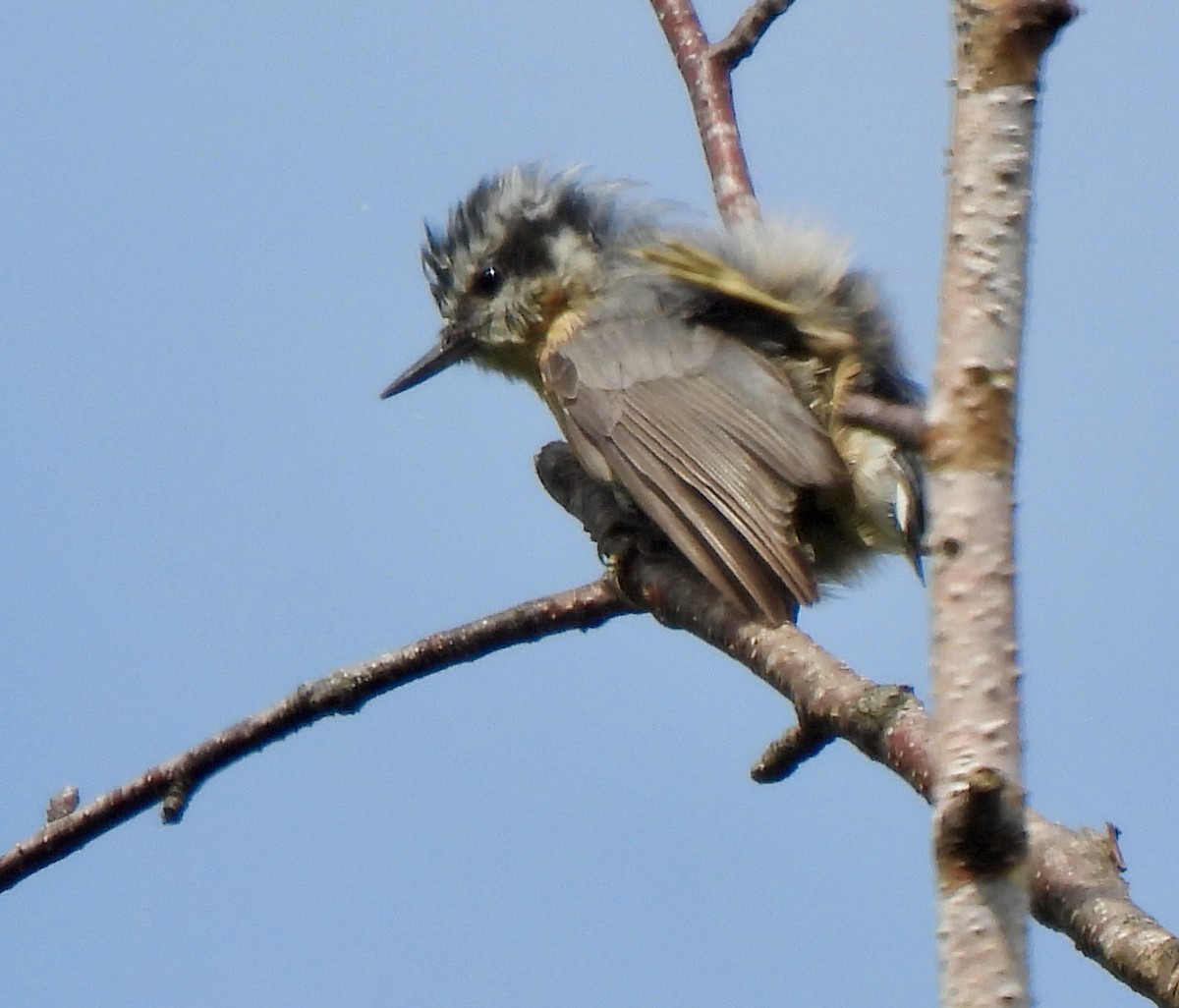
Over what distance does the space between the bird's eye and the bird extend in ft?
0.04

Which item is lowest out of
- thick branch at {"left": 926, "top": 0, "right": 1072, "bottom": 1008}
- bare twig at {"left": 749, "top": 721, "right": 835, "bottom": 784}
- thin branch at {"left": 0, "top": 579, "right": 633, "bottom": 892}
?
bare twig at {"left": 749, "top": 721, "right": 835, "bottom": 784}

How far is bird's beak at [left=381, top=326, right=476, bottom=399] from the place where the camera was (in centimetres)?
560

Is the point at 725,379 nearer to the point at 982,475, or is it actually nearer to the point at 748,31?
the point at 748,31

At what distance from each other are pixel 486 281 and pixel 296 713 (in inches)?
94.4

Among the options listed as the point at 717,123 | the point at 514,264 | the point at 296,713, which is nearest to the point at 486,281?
the point at 514,264

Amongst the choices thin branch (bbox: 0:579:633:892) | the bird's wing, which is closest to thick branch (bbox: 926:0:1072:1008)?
thin branch (bbox: 0:579:633:892)

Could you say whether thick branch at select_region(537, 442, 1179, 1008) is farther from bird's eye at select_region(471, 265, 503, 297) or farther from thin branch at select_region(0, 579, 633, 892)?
bird's eye at select_region(471, 265, 503, 297)

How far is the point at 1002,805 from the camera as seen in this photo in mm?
1640

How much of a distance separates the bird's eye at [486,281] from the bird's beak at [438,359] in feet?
0.47

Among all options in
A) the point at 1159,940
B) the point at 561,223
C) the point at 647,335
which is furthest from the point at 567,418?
the point at 1159,940

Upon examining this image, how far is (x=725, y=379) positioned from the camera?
4.65m

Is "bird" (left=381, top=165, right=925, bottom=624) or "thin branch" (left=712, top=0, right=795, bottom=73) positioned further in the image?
"thin branch" (left=712, top=0, right=795, bottom=73)

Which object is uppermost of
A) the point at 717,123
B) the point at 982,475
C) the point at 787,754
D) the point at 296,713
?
the point at 982,475

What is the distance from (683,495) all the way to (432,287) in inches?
68.0
